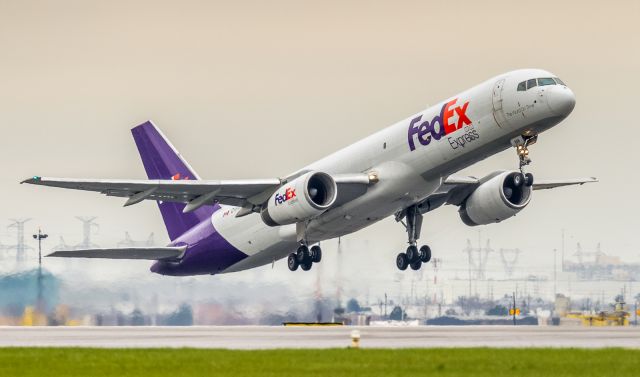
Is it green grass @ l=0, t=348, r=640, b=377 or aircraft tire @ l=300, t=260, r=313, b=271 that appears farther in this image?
aircraft tire @ l=300, t=260, r=313, b=271

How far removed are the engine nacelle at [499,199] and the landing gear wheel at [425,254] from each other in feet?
8.57

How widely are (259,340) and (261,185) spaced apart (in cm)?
1188

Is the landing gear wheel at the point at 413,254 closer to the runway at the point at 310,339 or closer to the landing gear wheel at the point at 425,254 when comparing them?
the landing gear wheel at the point at 425,254

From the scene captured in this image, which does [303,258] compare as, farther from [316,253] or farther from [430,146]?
[430,146]

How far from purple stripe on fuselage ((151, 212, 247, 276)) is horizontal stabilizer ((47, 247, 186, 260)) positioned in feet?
Answer: 1.54

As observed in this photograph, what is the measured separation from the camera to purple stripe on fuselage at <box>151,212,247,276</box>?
5847 centimetres

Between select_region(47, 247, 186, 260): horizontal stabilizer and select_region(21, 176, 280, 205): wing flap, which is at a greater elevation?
select_region(21, 176, 280, 205): wing flap

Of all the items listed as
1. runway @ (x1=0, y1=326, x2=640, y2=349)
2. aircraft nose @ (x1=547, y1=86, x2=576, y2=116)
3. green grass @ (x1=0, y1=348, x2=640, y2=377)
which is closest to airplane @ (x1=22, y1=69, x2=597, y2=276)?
aircraft nose @ (x1=547, y1=86, x2=576, y2=116)

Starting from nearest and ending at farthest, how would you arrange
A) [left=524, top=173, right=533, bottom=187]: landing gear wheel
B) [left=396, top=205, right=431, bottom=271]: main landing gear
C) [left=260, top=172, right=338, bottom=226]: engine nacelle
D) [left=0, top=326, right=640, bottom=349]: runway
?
1. [left=0, top=326, right=640, bottom=349]: runway
2. [left=524, top=173, right=533, bottom=187]: landing gear wheel
3. [left=260, top=172, right=338, bottom=226]: engine nacelle
4. [left=396, top=205, right=431, bottom=271]: main landing gear

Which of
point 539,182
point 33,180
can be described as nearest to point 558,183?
point 539,182

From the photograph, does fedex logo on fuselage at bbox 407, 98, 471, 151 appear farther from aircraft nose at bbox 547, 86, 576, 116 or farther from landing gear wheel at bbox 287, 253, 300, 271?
landing gear wheel at bbox 287, 253, 300, 271

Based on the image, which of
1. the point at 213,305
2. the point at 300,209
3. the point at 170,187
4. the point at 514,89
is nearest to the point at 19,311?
the point at 213,305

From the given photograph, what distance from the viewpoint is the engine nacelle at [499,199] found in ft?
177

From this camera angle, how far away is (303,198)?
49750 millimetres
